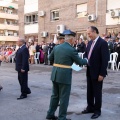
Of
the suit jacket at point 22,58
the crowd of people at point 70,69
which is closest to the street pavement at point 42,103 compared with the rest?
the crowd of people at point 70,69

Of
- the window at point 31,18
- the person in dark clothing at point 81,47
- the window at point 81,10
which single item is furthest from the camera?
the window at point 31,18

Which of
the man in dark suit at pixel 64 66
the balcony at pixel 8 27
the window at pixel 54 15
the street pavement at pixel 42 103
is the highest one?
the balcony at pixel 8 27

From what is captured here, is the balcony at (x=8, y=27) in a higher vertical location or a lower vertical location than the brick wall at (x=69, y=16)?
higher

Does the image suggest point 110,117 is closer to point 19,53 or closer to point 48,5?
point 19,53

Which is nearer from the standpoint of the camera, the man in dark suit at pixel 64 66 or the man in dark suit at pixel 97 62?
the man in dark suit at pixel 64 66

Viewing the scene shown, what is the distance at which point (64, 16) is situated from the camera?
89.3 feet

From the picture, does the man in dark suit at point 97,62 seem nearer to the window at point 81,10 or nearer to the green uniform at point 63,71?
the green uniform at point 63,71

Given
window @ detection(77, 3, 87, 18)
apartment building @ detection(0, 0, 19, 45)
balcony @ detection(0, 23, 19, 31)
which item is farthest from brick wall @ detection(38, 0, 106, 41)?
apartment building @ detection(0, 0, 19, 45)

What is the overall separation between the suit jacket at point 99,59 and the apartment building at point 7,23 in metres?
51.5

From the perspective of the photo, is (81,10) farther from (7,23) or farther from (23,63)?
(7,23)

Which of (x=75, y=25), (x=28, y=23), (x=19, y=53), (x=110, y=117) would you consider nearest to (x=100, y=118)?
(x=110, y=117)

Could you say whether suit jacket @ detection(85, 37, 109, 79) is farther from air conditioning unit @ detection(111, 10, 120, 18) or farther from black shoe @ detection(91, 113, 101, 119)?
air conditioning unit @ detection(111, 10, 120, 18)

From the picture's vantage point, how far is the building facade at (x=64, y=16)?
22.8 meters

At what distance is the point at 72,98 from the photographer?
781cm
